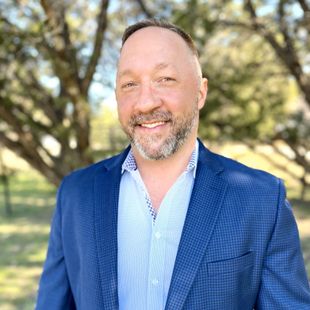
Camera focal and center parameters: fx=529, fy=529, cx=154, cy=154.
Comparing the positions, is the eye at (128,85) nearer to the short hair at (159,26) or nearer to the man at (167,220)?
the man at (167,220)

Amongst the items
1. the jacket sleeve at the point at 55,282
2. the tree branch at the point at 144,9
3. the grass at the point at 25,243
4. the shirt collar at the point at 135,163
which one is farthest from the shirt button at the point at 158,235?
the grass at the point at 25,243

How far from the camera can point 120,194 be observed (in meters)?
1.67

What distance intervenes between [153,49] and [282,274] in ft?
2.46

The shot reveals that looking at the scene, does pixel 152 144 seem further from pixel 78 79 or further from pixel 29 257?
pixel 29 257

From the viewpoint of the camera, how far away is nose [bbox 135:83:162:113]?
61.1 inches

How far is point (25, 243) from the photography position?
1032cm

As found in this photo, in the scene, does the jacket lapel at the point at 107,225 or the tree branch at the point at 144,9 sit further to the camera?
the tree branch at the point at 144,9

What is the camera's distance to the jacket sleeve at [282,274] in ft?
4.80

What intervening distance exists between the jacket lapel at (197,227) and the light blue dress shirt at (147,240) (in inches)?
2.4

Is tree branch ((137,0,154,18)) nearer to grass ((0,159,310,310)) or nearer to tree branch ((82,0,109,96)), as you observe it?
tree branch ((82,0,109,96))

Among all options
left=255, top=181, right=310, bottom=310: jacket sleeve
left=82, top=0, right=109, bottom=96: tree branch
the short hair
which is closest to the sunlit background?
left=82, top=0, right=109, bottom=96: tree branch

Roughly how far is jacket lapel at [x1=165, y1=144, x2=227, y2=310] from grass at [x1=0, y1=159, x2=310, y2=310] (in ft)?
16.9

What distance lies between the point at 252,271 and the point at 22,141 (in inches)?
136

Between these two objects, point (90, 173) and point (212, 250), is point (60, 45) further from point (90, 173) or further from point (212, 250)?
point (212, 250)
